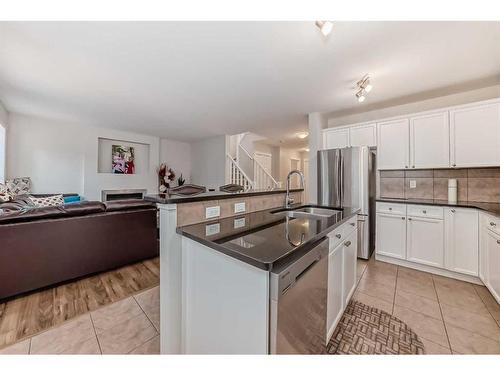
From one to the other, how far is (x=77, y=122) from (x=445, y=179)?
689 centimetres

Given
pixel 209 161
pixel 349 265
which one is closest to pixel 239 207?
pixel 349 265

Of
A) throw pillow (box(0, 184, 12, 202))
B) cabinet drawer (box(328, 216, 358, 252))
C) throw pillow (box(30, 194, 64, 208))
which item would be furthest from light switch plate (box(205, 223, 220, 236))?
throw pillow (box(0, 184, 12, 202))

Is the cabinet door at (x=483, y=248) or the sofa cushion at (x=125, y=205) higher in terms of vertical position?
the sofa cushion at (x=125, y=205)

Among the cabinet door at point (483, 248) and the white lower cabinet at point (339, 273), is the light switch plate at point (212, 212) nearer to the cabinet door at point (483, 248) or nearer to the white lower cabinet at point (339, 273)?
the white lower cabinet at point (339, 273)

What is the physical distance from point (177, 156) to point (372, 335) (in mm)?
6255

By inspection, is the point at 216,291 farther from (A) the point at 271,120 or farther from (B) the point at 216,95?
(A) the point at 271,120

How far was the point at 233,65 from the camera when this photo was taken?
2.15 meters

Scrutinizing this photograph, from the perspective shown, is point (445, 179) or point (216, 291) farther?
point (445, 179)

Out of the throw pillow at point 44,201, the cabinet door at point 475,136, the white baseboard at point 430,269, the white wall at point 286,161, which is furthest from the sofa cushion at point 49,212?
the white wall at point 286,161

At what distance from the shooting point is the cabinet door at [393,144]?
2.79 meters

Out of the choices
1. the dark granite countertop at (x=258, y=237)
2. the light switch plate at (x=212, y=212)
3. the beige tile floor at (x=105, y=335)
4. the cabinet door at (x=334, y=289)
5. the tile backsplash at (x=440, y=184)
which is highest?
the tile backsplash at (x=440, y=184)

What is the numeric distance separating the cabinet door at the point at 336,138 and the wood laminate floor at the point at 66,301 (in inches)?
128

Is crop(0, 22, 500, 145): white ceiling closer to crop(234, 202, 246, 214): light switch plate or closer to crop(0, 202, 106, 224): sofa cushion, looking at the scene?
crop(234, 202, 246, 214): light switch plate
